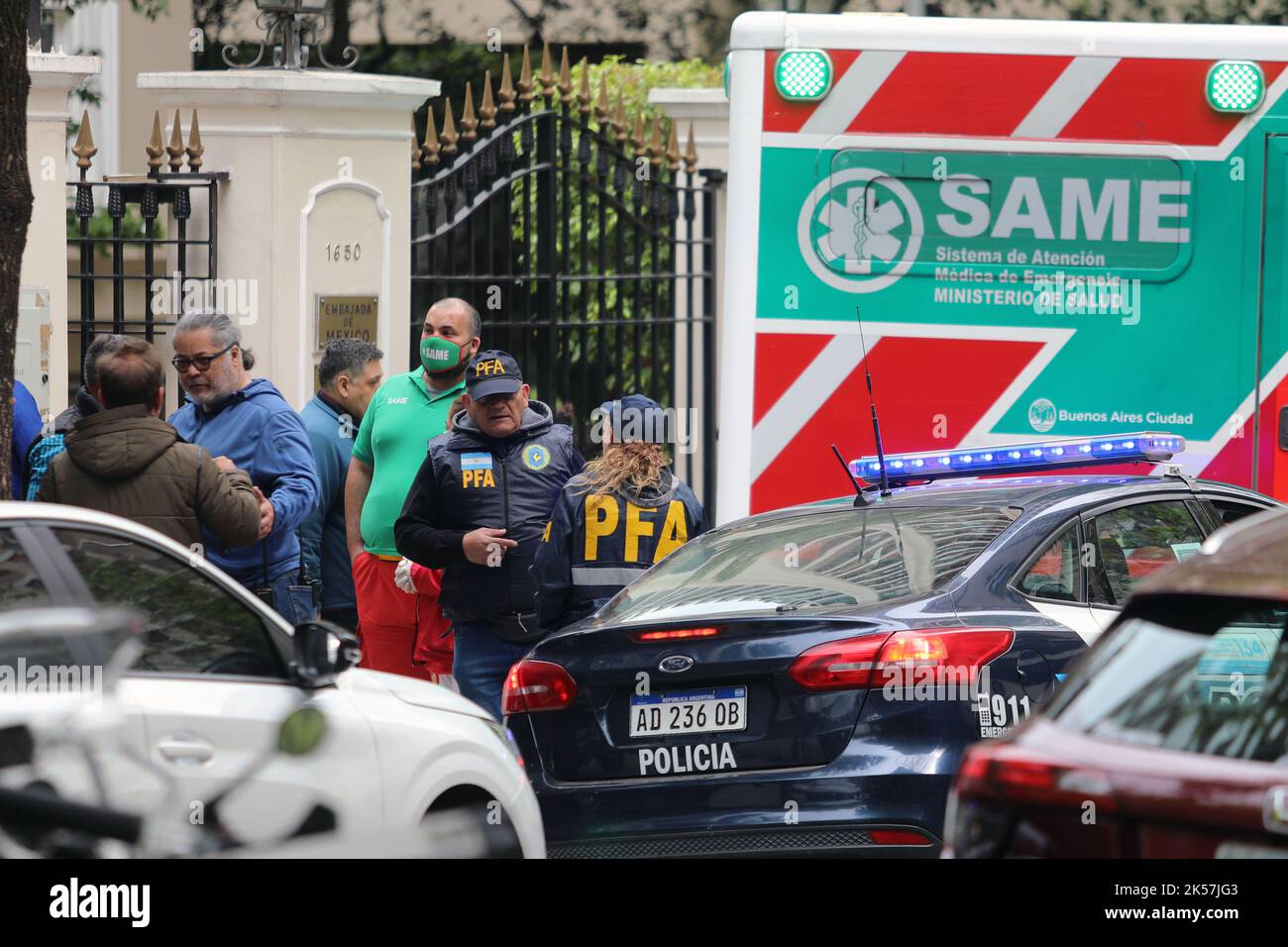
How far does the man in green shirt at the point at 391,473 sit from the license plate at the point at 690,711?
7.82 feet

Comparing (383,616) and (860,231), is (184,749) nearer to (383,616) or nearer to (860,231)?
(383,616)

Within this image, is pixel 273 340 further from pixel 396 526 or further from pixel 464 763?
pixel 464 763

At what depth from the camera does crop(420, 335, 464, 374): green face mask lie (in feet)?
26.6

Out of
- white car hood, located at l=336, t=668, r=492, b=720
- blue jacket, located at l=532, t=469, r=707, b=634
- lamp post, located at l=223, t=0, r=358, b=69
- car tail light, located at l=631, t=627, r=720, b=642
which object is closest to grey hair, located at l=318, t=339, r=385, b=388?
lamp post, located at l=223, t=0, r=358, b=69

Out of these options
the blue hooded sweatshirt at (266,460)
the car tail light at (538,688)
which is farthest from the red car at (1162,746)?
the blue hooded sweatshirt at (266,460)

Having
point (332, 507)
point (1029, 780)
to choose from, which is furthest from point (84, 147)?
point (1029, 780)

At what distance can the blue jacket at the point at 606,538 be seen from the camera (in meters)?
7.11

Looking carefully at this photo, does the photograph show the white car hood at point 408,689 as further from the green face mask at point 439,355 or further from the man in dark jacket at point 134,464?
the green face mask at point 439,355

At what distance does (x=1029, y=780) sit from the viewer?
3.84 meters

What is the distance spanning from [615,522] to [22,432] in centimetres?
256

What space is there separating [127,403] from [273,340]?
2816 mm

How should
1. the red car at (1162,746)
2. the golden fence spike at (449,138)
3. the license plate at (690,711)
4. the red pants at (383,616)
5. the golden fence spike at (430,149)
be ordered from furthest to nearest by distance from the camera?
the golden fence spike at (449,138) → the golden fence spike at (430,149) → the red pants at (383,616) → the license plate at (690,711) → the red car at (1162,746)

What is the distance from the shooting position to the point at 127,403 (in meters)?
6.55

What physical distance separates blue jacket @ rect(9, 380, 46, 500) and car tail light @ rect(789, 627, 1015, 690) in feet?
11.8
